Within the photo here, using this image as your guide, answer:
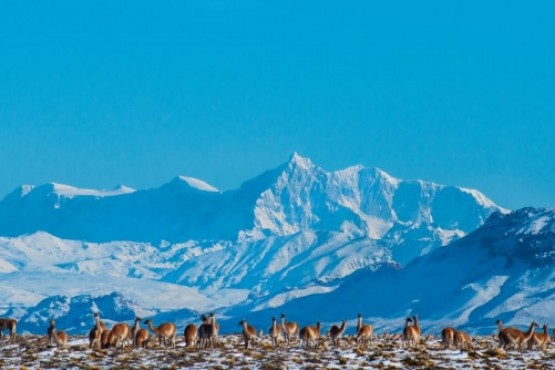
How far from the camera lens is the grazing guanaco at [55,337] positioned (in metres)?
66.0

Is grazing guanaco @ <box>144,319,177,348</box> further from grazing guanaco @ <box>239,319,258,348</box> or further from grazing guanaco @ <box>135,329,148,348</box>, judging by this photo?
grazing guanaco @ <box>239,319,258,348</box>

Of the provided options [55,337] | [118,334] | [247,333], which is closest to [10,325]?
[55,337]

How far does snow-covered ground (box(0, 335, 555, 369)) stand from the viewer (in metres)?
58.9

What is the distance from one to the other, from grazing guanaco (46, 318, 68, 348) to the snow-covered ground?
0.45 m

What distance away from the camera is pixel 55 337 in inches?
2611

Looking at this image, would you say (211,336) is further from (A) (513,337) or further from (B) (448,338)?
(A) (513,337)

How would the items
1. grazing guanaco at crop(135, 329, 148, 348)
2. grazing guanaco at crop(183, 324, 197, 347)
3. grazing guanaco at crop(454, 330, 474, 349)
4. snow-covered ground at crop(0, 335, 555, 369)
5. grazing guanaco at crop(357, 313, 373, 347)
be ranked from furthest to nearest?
1. grazing guanaco at crop(357, 313, 373, 347)
2. grazing guanaco at crop(454, 330, 474, 349)
3. grazing guanaco at crop(183, 324, 197, 347)
4. grazing guanaco at crop(135, 329, 148, 348)
5. snow-covered ground at crop(0, 335, 555, 369)

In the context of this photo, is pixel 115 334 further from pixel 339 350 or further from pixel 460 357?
pixel 460 357

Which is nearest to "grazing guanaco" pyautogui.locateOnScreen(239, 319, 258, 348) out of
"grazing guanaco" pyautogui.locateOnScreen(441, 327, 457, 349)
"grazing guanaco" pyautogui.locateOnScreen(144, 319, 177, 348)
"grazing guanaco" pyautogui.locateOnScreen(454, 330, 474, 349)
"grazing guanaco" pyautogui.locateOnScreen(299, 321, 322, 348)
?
"grazing guanaco" pyautogui.locateOnScreen(299, 321, 322, 348)

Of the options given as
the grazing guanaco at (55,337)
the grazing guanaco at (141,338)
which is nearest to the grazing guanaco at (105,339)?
the grazing guanaco at (141,338)

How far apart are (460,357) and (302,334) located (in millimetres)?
9360

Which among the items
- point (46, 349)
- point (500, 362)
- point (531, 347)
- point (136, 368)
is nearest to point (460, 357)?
point (500, 362)

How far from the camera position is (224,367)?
58281 millimetres

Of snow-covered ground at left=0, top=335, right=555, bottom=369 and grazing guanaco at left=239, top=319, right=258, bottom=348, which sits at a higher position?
grazing guanaco at left=239, top=319, right=258, bottom=348
